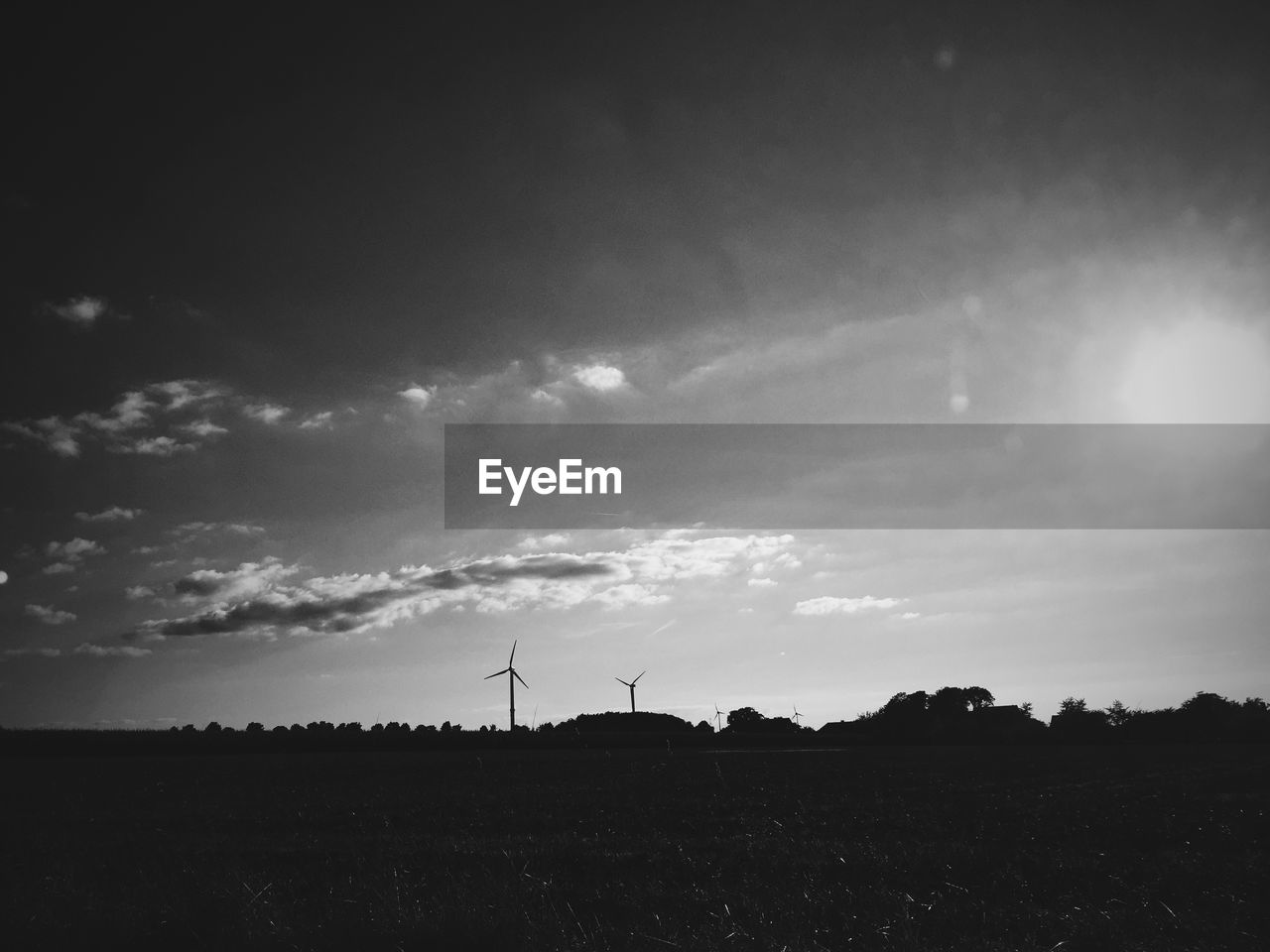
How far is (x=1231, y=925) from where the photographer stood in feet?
36.8

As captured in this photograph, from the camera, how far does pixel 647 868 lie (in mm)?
16109

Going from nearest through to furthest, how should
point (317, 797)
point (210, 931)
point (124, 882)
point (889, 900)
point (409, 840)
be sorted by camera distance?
1. point (210, 931)
2. point (889, 900)
3. point (124, 882)
4. point (409, 840)
5. point (317, 797)

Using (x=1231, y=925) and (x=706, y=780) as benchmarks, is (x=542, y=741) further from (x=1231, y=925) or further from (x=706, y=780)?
(x=1231, y=925)

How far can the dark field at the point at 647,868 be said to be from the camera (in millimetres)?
10062

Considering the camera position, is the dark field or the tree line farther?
the tree line

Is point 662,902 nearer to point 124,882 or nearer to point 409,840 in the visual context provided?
point 124,882

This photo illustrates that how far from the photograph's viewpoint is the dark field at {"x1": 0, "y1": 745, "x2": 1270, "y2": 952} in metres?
10.1

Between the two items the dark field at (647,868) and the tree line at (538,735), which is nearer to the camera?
the dark field at (647,868)

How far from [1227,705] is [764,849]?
20742cm

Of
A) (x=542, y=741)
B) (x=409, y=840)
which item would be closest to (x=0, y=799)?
(x=409, y=840)

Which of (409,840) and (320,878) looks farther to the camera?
(409,840)

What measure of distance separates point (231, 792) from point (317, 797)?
5257 millimetres

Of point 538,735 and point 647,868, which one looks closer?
point 647,868

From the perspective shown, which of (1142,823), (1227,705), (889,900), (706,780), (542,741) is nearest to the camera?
(889,900)
